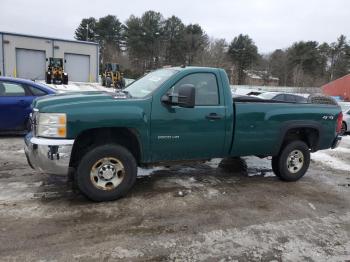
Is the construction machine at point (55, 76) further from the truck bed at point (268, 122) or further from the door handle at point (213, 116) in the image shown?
the door handle at point (213, 116)

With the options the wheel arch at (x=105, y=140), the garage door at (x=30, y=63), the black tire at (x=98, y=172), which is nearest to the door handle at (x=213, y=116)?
the wheel arch at (x=105, y=140)

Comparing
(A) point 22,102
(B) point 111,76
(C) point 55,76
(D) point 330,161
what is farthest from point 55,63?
(D) point 330,161

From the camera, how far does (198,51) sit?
68.1 m

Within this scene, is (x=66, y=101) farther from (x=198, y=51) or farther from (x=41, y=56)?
(x=198, y=51)

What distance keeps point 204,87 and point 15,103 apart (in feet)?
17.2

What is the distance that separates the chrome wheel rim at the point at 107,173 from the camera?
4.86m

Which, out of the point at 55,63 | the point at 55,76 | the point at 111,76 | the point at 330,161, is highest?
the point at 55,63

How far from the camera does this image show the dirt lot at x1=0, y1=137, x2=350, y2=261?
3779 millimetres

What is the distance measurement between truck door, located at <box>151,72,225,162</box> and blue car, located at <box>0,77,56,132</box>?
4659mm

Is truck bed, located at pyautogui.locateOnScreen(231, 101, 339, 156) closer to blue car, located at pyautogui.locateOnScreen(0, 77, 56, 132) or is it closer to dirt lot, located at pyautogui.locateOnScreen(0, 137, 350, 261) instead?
dirt lot, located at pyautogui.locateOnScreen(0, 137, 350, 261)

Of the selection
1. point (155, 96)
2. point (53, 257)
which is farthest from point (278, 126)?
point (53, 257)

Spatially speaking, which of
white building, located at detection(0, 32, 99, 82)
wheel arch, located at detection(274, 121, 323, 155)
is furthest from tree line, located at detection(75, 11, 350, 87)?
wheel arch, located at detection(274, 121, 323, 155)

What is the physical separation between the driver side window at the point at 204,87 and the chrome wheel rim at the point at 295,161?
194 centimetres

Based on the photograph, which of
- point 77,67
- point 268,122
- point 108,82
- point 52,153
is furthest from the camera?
point 77,67
